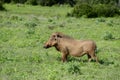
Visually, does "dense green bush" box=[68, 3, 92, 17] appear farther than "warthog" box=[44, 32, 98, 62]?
Yes

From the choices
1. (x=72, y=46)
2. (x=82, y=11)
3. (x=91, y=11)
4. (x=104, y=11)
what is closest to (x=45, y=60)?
(x=72, y=46)

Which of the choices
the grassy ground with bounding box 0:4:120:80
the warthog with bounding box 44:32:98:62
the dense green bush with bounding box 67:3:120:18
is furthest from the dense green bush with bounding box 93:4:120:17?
the warthog with bounding box 44:32:98:62

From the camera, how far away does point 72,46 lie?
44.0 ft

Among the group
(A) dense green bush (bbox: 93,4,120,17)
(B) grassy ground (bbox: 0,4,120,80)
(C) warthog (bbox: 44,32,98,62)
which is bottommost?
(A) dense green bush (bbox: 93,4,120,17)

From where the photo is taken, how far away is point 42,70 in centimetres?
1170

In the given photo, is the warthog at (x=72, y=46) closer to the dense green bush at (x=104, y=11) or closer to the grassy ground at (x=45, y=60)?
the grassy ground at (x=45, y=60)

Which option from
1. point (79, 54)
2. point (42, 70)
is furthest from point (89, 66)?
point (42, 70)

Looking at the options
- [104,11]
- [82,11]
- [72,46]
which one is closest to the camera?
[72,46]

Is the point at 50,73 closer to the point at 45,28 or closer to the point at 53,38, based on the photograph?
the point at 53,38

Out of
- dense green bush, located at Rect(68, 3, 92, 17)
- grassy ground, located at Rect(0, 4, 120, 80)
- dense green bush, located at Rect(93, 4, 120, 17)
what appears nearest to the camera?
grassy ground, located at Rect(0, 4, 120, 80)

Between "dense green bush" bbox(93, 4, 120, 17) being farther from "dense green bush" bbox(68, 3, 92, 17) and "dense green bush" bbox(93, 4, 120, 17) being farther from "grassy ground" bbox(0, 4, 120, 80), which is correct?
"grassy ground" bbox(0, 4, 120, 80)

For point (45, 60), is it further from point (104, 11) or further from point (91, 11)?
point (104, 11)

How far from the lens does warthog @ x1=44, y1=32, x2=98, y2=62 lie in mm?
13180

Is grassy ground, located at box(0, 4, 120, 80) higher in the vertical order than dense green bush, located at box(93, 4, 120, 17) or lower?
higher
